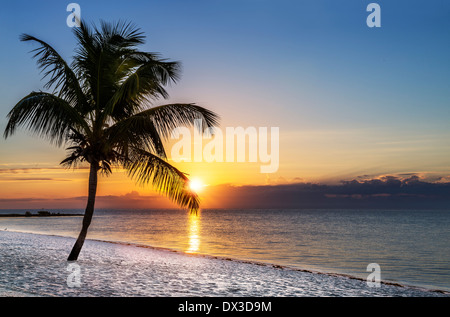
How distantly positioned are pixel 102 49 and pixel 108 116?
2162mm

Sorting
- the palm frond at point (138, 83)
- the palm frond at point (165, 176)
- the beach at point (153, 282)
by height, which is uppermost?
the palm frond at point (138, 83)

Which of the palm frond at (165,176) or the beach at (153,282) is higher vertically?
the palm frond at (165,176)

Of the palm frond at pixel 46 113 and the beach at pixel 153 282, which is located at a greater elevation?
the palm frond at pixel 46 113

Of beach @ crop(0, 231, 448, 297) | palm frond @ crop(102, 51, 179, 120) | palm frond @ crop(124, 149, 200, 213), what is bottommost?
beach @ crop(0, 231, 448, 297)

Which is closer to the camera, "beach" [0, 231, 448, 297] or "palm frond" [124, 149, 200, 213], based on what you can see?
"beach" [0, 231, 448, 297]

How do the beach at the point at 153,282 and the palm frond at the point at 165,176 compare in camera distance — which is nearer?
the beach at the point at 153,282

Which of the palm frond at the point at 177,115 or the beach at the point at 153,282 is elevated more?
the palm frond at the point at 177,115

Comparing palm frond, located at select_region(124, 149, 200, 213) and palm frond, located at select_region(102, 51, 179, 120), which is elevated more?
palm frond, located at select_region(102, 51, 179, 120)

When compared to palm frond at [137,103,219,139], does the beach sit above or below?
below

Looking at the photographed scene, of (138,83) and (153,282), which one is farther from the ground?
(138,83)
